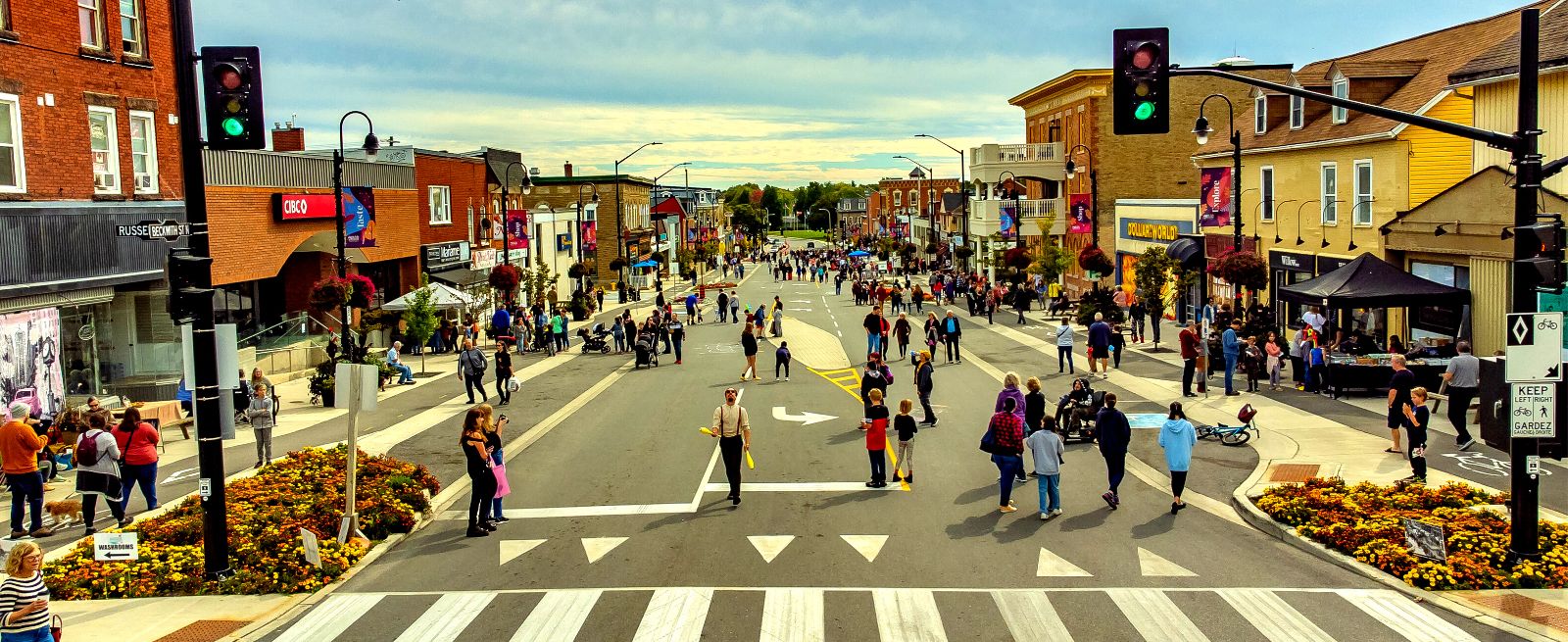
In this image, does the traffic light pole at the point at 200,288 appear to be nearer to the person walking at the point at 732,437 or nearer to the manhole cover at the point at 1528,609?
the person walking at the point at 732,437

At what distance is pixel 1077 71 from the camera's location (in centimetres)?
6166

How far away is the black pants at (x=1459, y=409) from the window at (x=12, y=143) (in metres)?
26.1

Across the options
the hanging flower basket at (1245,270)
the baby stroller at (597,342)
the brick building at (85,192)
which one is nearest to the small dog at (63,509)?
the brick building at (85,192)

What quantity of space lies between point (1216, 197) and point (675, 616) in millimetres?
32536

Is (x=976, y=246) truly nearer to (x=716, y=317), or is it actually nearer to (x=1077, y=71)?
(x=1077, y=71)

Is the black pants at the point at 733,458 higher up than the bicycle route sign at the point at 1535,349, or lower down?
lower down

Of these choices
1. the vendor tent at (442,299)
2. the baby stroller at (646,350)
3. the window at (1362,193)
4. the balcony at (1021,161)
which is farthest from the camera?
the balcony at (1021,161)

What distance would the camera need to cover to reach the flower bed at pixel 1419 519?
39.7ft

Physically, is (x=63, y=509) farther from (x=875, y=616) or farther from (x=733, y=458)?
(x=875, y=616)

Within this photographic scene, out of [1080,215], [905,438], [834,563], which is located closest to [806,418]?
[905,438]

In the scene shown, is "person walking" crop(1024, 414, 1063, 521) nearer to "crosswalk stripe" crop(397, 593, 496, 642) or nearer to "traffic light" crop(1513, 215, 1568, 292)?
"traffic light" crop(1513, 215, 1568, 292)

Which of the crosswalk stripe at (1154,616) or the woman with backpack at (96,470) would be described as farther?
the woman with backpack at (96,470)

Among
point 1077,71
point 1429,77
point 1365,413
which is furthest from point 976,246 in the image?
point 1365,413

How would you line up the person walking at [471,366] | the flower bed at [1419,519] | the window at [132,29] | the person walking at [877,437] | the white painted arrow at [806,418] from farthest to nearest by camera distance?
1. the window at [132,29]
2. the person walking at [471,366]
3. the white painted arrow at [806,418]
4. the person walking at [877,437]
5. the flower bed at [1419,519]
